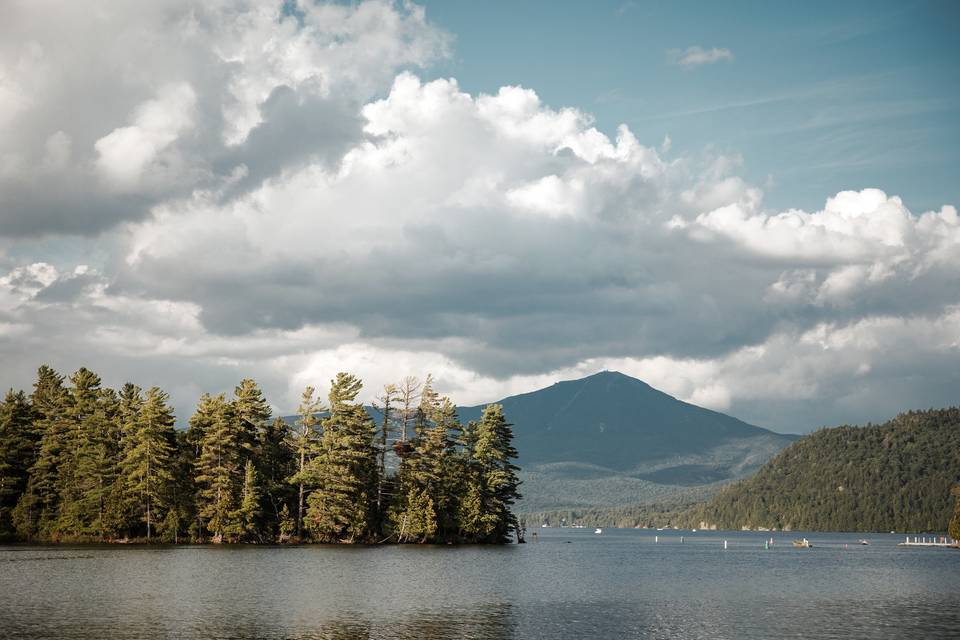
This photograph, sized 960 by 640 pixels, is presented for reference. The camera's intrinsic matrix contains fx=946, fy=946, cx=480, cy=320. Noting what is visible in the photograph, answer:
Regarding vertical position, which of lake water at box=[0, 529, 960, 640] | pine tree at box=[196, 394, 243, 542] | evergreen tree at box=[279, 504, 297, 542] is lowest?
lake water at box=[0, 529, 960, 640]

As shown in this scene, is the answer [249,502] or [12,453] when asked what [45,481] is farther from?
[249,502]

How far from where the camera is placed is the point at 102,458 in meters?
136

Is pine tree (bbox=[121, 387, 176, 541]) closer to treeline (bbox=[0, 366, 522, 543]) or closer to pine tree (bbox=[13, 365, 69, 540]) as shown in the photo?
treeline (bbox=[0, 366, 522, 543])

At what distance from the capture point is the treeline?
135 metres

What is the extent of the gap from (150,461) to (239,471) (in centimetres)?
1237

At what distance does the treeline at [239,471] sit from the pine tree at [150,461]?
8.8 inches

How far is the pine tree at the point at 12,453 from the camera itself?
464 feet

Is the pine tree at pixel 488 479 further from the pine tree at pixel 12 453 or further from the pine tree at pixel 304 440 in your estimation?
the pine tree at pixel 12 453

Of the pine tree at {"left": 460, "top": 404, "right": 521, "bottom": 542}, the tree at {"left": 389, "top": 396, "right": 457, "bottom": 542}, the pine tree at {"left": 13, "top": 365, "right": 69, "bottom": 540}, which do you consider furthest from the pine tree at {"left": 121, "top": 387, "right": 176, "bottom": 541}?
the pine tree at {"left": 460, "top": 404, "right": 521, "bottom": 542}

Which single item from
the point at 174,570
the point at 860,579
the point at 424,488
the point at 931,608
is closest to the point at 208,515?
the point at 424,488

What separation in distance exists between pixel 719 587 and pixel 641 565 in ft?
142

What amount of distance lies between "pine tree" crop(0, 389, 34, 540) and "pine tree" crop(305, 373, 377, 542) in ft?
146

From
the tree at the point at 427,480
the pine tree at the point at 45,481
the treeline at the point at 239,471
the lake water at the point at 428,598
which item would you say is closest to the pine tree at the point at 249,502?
the treeline at the point at 239,471

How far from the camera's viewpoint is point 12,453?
14262cm
